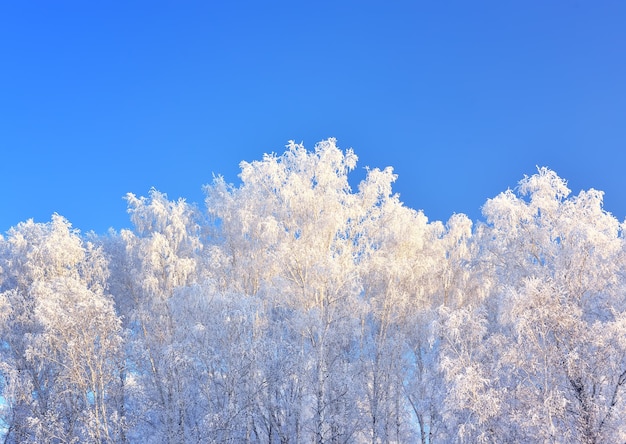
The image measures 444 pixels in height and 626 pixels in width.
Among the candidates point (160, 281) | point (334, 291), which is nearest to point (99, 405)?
point (160, 281)

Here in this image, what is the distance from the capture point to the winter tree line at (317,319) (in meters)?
12.2

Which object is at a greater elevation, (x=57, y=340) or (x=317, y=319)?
(x=317, y=319)

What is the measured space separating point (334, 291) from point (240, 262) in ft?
Result: 14.3

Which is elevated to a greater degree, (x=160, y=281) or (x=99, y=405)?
(x=160, y=281)

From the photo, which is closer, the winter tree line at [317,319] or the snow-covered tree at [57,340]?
the winter tree line at [317,319]

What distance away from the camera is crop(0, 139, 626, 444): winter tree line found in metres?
12.2

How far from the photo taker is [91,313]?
14.1m

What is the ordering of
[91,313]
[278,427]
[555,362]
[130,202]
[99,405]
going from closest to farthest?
1. [555,362]
2. [91,313]
3. [99,405]
4. [278,427]
5. [130,202]

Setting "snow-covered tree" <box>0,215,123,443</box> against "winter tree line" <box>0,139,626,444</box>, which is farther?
"snow-covered tree" <box>0,215,123,443</box>

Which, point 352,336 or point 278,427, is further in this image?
point 352,336

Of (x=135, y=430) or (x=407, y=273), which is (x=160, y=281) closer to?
(x=135, y=430)

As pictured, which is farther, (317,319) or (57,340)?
(317,319)

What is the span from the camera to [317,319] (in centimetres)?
1667

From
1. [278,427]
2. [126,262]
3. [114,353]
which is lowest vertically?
[278,427]
